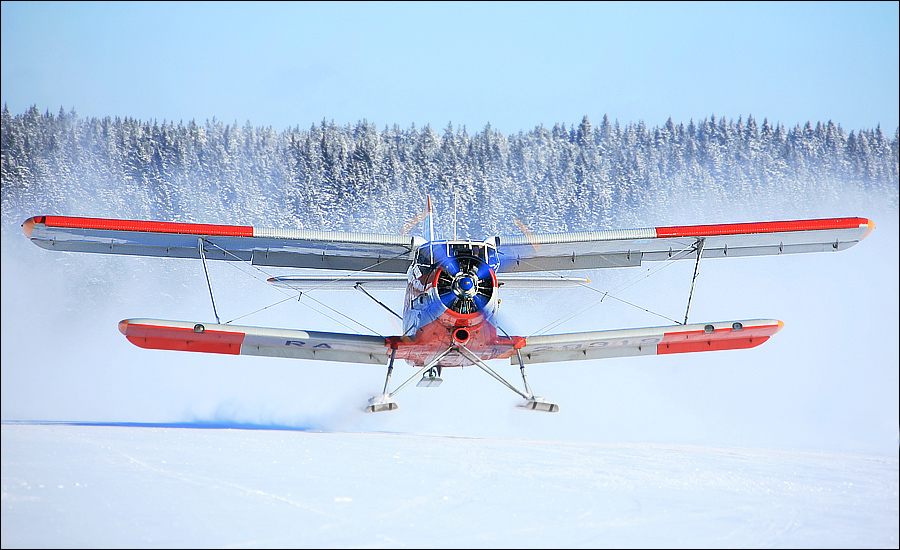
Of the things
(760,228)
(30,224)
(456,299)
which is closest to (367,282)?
(456,299)

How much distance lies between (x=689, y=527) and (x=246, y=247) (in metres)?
9.47

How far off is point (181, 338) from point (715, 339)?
9.87 metres

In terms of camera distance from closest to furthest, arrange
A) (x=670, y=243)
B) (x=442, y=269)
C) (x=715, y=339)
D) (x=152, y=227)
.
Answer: (x=442, y=269) < (x=152, y=227) < (x=715, y=339) < (x=670, y=243)

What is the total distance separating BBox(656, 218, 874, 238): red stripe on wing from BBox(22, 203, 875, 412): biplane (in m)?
0.02

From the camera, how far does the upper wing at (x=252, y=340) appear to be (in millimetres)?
11945

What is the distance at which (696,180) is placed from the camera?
48781 mm

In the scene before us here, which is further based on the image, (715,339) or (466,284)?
(715,339)

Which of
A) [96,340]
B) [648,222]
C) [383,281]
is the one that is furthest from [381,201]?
[383,281]

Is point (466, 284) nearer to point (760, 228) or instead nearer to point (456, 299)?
point (456, 299)

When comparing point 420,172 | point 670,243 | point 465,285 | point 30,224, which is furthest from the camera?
point 420,172

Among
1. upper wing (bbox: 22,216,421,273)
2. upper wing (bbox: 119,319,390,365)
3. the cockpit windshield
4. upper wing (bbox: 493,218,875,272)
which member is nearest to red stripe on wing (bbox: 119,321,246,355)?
upper wing (bbox: 119,319,390,365)

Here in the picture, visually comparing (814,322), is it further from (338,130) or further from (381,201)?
(338,130)

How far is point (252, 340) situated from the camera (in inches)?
500

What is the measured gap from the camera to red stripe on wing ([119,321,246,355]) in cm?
1188
